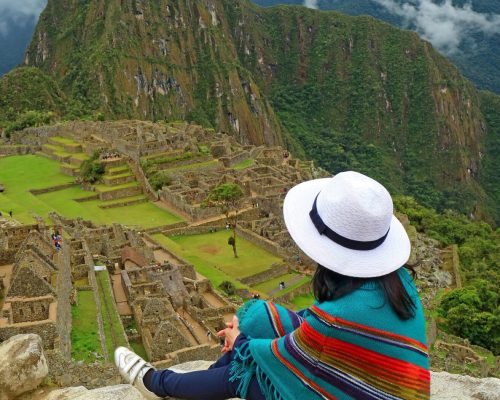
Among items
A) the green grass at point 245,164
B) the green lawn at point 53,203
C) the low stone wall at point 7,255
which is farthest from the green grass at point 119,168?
the low stone wall at point 7,255

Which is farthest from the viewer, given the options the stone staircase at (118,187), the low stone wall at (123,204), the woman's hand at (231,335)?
the stone staircase at (118,187)

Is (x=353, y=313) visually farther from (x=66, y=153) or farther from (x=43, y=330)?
(x=66, y=153)

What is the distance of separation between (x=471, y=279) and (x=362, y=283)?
114 ft

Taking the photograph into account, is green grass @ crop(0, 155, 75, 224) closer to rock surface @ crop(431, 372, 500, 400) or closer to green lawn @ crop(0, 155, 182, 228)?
green lawn @ crop(0, 155, 182, 228)

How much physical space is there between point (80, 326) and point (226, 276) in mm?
11705

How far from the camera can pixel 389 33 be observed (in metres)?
185

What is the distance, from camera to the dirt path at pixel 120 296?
16938 millimetres

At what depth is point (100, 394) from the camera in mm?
6285

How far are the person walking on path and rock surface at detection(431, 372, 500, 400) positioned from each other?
103 inches

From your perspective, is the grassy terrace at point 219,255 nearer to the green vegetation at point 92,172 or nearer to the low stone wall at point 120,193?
the low stone wall at point 120,193

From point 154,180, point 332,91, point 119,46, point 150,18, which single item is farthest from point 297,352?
point 332,91

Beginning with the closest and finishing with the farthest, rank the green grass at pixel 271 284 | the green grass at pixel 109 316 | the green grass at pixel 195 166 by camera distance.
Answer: the green grass at pixel 109 316
the green grass at pixel 271 284
the green grass at pixel 195 166

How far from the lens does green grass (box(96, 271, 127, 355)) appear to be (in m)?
14.1

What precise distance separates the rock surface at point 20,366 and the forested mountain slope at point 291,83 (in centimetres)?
8167
